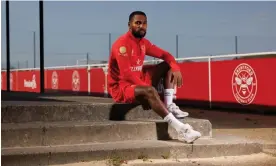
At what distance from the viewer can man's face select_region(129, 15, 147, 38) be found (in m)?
5.30

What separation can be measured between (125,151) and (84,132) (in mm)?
548

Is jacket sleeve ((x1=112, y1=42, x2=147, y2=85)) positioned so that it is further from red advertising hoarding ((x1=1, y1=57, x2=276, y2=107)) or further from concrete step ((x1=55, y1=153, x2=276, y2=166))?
red advertising hoarding ((x1=1, y1=57, x2=276, y2=107))

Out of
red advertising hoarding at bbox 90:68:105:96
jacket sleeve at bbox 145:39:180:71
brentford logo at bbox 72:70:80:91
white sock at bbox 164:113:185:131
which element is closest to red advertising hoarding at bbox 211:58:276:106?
red advertising hoarding at bbox 90:68:105:96

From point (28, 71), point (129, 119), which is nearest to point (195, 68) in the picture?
point (129, 119)

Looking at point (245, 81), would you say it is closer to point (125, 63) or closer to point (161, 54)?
point (161, 54)

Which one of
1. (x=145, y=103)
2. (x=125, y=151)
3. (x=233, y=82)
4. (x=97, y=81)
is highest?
(x=97, y=81)

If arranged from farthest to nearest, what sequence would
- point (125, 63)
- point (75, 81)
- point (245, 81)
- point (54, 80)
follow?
1. point (54, 80)
2. point (75, 81)
3. point (245, 81)
4. point (125, 63)

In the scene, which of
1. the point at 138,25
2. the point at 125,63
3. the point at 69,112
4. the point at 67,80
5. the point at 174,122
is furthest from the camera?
the point at 67,80

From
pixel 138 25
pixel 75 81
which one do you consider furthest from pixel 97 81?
pixel 138 25

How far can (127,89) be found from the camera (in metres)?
5.20

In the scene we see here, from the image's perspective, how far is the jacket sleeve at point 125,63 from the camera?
16.9 ft

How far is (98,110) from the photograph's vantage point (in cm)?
554

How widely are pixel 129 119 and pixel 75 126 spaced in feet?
3.07

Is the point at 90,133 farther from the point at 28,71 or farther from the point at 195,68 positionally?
the point at 28,71
